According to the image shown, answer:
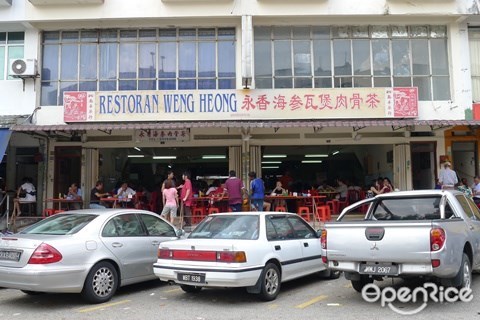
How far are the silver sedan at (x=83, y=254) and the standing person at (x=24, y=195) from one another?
27.9ft

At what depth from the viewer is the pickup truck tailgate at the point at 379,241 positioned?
615 centimetres

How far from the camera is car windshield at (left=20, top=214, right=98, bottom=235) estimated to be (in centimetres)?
740

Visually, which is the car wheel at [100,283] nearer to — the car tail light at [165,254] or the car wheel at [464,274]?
the car tail light at [165,254]

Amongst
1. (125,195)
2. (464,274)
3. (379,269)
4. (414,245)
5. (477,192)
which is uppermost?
(125,195)

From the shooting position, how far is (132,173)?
70.3 ft

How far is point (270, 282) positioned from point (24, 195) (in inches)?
460

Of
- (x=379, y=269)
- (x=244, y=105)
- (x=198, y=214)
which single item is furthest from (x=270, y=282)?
(x=244, y=105)

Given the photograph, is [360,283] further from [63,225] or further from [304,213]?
[304,213]

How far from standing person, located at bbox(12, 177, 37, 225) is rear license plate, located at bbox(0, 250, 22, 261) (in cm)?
919

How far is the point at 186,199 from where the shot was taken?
1412 centimetres

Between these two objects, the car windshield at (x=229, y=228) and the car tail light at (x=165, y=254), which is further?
the car windshield at (x=229, y=228)

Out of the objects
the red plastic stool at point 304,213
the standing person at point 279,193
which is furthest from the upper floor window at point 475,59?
the standing person at point 279,193

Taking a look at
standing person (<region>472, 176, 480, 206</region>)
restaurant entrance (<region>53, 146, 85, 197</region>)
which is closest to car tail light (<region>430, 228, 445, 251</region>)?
standing person (<region>472, 176, 480, 206</region>)

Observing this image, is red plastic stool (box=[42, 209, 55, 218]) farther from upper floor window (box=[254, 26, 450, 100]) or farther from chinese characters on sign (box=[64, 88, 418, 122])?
upper floor window (box=[254, 26, 450, 100])
